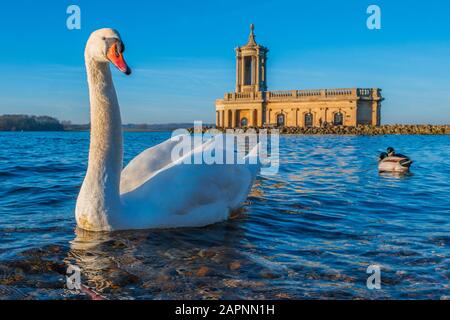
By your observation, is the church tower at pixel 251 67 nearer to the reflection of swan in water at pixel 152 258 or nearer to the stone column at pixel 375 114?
the stone column at pixel 375 114

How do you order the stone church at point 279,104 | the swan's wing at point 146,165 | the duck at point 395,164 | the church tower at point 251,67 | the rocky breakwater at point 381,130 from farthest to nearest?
the church tower at point 251,67, the stone church at point 279,104, the rocky breakwater at point 381,130, the duck at point 395,164, the swan's wing at point 146,165

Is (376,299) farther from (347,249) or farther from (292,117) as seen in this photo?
(292,117)

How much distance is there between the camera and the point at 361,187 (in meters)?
9.94

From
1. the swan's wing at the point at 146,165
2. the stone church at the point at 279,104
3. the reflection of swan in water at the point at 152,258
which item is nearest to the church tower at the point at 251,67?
the stone church at the point at 279,104

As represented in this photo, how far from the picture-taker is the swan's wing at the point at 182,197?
17.2 feet

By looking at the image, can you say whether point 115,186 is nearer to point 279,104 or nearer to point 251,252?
point 251,252

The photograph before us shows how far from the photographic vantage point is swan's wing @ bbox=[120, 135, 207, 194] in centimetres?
585

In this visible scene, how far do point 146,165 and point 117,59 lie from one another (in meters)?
1.89

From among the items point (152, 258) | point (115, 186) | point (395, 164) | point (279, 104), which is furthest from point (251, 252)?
point (279, 104)

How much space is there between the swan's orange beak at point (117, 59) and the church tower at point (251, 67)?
77.5 m

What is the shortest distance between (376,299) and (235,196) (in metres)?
3.11

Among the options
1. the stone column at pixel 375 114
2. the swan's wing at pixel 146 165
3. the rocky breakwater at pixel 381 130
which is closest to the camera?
the swan's wing at pixel 146 165

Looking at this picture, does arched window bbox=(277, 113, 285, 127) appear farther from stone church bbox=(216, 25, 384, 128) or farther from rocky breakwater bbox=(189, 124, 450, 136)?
rocky breakwater bbox=(189, 124, 450, 136)

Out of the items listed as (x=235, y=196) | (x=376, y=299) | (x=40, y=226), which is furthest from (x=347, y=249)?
(x=40, y=226)
